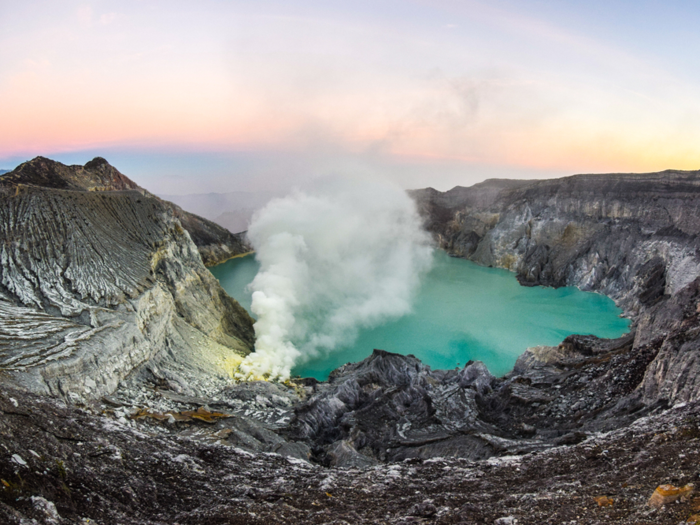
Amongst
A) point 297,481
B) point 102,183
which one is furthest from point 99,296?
point 102,183

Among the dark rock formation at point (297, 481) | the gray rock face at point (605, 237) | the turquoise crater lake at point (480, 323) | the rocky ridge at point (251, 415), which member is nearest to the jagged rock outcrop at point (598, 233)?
the gray rock face at point (605, 237)

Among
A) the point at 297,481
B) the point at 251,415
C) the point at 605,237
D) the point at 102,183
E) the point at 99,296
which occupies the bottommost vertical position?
the point at 251,415

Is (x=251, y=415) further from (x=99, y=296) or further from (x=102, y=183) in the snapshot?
(x=102, y=183)

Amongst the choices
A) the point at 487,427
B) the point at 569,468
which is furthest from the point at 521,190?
the point at 569,468

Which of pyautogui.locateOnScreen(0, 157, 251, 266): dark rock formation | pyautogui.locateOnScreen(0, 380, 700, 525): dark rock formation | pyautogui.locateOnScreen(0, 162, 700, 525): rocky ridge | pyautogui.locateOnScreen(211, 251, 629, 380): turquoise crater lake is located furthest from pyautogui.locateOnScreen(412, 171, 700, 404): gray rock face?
pyautogui.locateOnScreen(0, 157, 251, 266): dark rock formation

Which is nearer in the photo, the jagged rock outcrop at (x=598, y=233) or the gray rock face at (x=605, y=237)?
the gray rock face at (x=605, y=237)

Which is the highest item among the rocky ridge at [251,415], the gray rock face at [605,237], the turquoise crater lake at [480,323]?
the gray rock face at [605,237]

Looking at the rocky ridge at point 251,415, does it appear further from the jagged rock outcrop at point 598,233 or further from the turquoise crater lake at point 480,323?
the jagged rock outcrop at point 598,233
